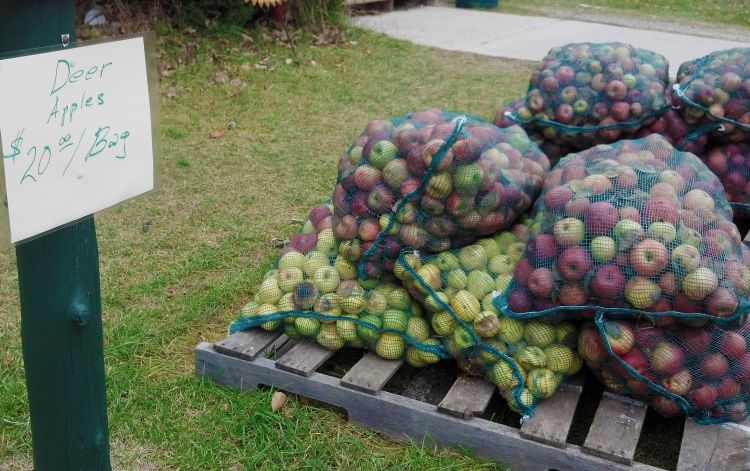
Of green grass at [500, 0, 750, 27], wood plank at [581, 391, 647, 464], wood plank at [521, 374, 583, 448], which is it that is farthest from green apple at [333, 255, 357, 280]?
green grass at [500, 0, 750, 27]

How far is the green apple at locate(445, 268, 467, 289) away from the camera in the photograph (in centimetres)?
285

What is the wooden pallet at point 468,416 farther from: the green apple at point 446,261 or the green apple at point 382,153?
the green apple at point 382,153

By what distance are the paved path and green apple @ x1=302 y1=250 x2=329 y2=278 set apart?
6.26 metres

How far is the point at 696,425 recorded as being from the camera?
267cm

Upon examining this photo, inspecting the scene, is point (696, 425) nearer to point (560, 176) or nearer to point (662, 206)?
point (662, 206)

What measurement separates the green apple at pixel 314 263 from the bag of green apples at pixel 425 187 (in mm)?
129

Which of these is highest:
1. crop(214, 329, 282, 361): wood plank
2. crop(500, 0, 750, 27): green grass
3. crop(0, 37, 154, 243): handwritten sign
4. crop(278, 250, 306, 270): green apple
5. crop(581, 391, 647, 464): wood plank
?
crop(0, 37, 154, 243): handwritten sign

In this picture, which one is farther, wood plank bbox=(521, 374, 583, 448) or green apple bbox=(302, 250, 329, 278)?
green apple bbox=(302, 250, 329, 278)

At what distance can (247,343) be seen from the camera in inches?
119

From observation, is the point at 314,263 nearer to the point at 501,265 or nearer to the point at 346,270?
the point at 346,270

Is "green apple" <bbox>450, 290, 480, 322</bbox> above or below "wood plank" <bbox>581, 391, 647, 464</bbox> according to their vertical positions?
above

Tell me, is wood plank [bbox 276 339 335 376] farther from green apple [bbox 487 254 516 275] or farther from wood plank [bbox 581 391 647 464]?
wood plank [bbox 581 391 647 464]

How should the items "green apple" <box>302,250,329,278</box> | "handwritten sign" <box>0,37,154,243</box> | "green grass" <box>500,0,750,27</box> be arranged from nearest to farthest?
"handwritten sign" <box>0,37,154,243</box>
"green apple" <box>302,250,329,278</box>
"green grass" <box>500,0,750,27</box>

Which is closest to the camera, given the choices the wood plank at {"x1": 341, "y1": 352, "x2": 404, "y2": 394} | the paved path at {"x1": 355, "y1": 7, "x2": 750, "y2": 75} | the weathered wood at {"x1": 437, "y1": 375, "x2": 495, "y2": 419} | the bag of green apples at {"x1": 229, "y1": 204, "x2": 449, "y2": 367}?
the weathered wood at {"x1": 437, "y1": 375, "x2": 495, "y2": 419}
